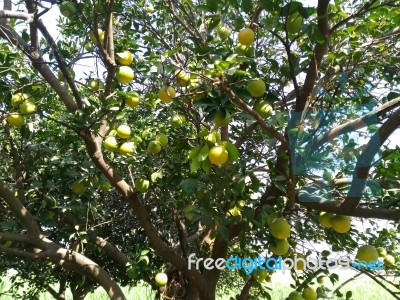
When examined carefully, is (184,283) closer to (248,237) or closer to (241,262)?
(241,262)

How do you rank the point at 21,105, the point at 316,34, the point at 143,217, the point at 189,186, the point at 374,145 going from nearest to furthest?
the point at 374,145, the point at 316,34, the point at 189,186, the point at 21,105, the point at 143,217

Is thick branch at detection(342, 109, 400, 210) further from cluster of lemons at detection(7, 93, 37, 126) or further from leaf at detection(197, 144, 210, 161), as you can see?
cluster of lemons at detection(7, 93, 37, 126)

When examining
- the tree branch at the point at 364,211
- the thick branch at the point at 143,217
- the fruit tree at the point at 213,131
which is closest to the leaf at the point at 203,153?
the fruit tree at the point at 213,131

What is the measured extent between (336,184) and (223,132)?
1113 mm

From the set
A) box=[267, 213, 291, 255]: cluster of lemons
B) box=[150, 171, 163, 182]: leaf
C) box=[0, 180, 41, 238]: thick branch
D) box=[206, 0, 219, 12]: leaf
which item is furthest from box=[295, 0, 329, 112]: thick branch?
box=[0, 180, 41, 238]: thick branch

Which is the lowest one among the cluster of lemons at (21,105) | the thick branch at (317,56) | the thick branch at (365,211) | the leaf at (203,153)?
the thick branch at (365,211)

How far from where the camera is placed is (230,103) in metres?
1.82

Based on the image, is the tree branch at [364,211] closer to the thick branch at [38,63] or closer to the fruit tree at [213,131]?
the fruit tree at [213,131]

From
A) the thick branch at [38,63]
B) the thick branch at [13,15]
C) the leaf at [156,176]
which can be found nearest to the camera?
the thick branch at [13,15]

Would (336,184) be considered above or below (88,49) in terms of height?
below

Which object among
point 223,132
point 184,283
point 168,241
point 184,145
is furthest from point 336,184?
point 168,241

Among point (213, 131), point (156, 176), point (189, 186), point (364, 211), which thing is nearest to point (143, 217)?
point (156, 176)

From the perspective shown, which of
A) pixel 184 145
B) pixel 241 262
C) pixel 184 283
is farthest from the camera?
pixel 184 283

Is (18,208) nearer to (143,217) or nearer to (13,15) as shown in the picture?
(143,217)
